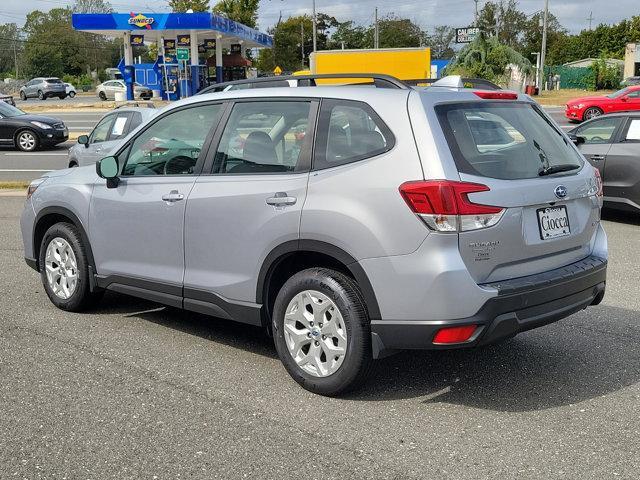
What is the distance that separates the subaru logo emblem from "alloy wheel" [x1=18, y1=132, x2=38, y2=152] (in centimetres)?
2085

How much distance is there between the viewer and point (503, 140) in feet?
14.6

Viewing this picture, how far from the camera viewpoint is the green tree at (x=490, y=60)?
1160 inches

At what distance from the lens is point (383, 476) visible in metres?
3.53

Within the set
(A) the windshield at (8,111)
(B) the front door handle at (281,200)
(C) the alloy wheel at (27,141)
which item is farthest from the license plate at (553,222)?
(A) the windshield at (8,111)

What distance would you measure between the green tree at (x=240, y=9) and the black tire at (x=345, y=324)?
203 feet

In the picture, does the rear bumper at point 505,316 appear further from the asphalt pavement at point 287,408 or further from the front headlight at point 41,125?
the front headlight at point 41,125

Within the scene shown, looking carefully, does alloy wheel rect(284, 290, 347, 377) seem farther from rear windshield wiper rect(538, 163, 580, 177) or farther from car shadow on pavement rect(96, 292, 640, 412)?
rear windshield wiper rect(538, 163, 580, 177)

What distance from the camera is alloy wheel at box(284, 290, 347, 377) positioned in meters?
4.34

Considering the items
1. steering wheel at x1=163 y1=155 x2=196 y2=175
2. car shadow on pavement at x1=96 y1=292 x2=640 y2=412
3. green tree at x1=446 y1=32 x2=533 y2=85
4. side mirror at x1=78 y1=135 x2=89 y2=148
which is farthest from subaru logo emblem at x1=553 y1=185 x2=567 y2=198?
green tree at x1=446 y1=32 x2=533 y2=85

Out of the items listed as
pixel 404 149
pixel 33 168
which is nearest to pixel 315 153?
pixel 404 149

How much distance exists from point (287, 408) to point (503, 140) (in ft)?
6.39

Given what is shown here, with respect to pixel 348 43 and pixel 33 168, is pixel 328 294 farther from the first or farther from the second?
pixel 348 43

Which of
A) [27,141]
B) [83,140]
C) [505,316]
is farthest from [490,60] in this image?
[505,316]

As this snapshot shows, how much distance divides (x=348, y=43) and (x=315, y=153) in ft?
380
